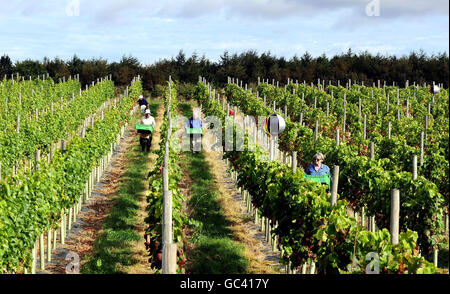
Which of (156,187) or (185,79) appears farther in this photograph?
(185,79)

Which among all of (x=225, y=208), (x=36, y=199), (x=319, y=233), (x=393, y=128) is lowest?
(x=225, y=208)

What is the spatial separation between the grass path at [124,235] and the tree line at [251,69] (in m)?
27.4

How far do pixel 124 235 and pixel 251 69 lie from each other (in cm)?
3737

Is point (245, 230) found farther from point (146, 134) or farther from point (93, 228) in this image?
point (146, 134)

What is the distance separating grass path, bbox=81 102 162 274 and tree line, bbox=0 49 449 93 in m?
27.4

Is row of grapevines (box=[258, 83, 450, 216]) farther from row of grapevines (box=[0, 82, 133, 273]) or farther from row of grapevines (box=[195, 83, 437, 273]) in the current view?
row of grapevines (box=[0, 82, 133, 273])

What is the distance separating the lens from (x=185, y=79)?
143 ft

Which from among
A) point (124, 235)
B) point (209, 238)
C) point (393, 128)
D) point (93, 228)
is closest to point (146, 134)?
point (93, 228)

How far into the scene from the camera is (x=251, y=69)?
46375 mm

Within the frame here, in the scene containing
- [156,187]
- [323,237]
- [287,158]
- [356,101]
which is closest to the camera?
[323,237]

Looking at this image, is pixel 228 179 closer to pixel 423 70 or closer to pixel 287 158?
pixel 287 158

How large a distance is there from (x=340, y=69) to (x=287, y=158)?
97.2 feet
